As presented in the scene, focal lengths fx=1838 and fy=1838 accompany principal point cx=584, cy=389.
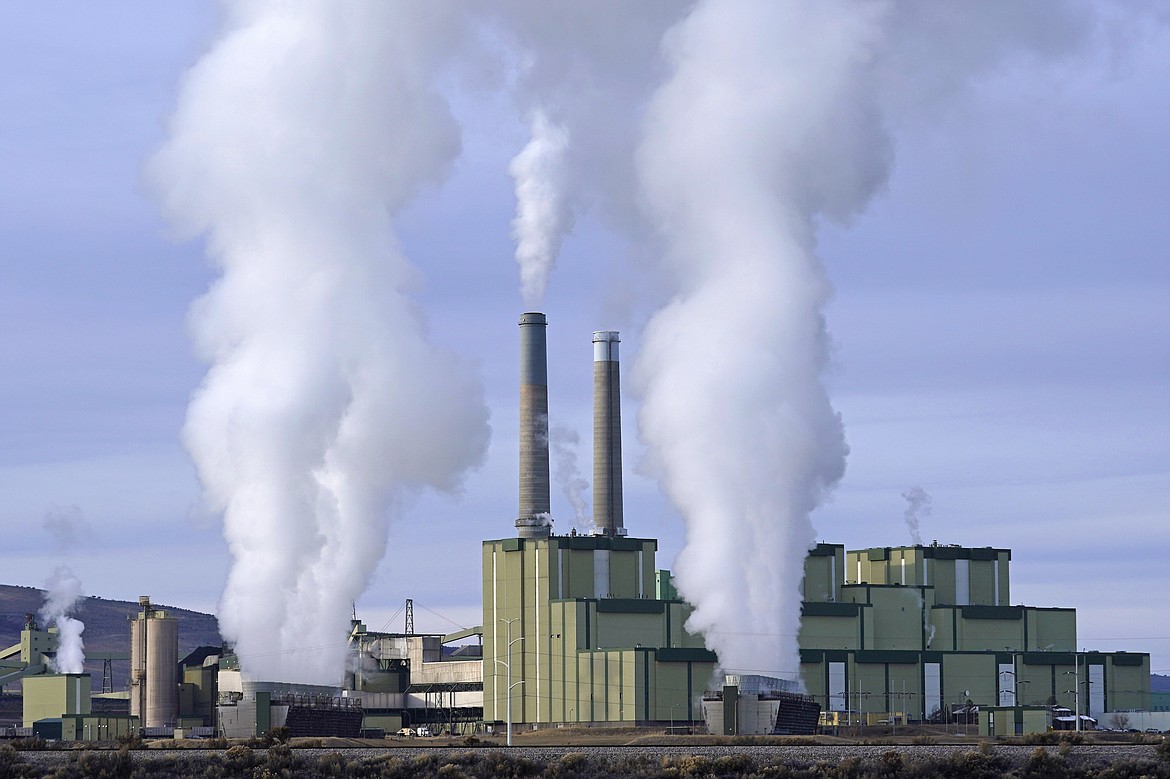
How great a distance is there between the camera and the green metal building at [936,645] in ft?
372

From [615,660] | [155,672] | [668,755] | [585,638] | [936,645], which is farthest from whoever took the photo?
[936,645]

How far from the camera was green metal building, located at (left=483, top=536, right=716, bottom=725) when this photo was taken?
105562 millimetres

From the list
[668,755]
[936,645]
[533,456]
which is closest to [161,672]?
[533,456]

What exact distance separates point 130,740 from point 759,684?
45.2 meters

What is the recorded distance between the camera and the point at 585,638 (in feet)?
363

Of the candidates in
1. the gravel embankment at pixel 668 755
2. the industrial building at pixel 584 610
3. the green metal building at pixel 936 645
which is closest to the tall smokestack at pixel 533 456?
the industrial building at pixel 584 610

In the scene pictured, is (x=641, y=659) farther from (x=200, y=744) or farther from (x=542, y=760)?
(x=542, y=760)

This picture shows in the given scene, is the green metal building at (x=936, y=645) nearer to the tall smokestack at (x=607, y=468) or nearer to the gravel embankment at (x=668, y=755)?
the tall smokestack at (x=607, y=468)

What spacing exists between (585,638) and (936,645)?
28.5 meters

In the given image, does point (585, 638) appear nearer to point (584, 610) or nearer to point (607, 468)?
point (584, 610)

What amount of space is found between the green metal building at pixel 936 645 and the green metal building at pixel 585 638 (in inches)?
352

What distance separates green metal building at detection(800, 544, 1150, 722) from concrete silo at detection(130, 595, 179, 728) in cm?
4103

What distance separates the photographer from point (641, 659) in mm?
105250

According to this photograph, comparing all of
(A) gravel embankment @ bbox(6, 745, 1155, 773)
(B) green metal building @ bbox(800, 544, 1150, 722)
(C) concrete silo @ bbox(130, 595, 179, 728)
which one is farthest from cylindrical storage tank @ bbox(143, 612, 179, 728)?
(A) gravel embankment @ bbox(6, 745, 1155, 773)
